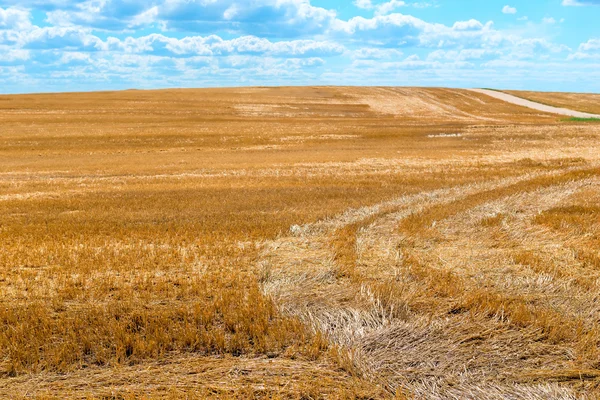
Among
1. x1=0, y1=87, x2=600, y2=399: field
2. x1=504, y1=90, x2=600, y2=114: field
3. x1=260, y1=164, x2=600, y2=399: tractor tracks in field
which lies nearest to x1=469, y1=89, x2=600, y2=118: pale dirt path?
x1=504, y1=90, x2=600, y2=114: field

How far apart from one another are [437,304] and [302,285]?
96.9 inches

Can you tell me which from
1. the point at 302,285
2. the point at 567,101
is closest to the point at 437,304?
the point at 302,285

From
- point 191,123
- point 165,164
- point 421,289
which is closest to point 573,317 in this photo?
point 421,289

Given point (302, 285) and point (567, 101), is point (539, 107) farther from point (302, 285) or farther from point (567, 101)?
point (302, 285)

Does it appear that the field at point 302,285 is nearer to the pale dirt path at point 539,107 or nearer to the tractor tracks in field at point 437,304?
the tractor tracks in field at point 437,304

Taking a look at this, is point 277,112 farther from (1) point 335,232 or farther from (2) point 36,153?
(1) point 335,232

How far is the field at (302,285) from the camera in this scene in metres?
6.06

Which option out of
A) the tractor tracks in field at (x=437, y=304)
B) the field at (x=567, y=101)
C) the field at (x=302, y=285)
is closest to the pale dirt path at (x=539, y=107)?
the field at (x=567, y=101)

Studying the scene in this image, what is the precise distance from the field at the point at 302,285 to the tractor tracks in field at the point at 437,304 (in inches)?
1.4

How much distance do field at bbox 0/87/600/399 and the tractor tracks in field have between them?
35 millimetres

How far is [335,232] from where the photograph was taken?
13039 mm

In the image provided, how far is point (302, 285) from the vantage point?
358 inches

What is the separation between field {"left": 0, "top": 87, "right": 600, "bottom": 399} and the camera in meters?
6.06

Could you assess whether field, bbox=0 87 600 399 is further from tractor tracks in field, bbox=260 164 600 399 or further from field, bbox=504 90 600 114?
field, bbox=504 90 600 114
